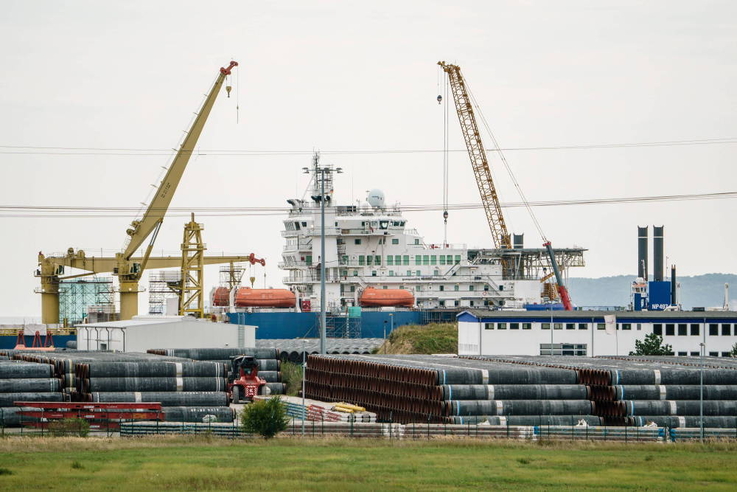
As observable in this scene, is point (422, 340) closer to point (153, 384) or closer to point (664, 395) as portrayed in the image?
point (153, 384)

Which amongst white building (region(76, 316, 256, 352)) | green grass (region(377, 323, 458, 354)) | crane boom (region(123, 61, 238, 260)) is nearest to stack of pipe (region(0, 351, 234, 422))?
white building (region(76, 316, 256, 352))

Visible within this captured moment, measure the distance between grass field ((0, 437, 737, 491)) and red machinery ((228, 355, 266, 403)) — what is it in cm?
2325

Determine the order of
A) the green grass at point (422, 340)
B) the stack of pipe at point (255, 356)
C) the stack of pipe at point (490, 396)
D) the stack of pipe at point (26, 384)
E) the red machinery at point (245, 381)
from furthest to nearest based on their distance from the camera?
the green grass at point (422, 340) < the stack of pipe at point (255, 356) < the red machinery at point (245, 381) < the stack of pipe at point (26, 384) < the stack of pipe at point (490, 396)

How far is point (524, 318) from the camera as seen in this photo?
3575 inches

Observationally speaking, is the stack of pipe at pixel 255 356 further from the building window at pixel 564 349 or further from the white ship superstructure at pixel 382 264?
the white ship superstructure at pixel 382 264

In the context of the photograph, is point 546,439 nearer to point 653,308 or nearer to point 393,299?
point 653,308

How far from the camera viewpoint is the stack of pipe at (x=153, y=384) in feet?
208

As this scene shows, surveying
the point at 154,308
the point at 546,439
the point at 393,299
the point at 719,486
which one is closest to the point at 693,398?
the point at 546,439

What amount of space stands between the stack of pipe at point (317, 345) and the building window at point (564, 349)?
22386 mm

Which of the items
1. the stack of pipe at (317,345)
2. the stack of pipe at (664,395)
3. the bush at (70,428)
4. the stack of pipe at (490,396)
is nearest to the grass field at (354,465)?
the bush at (70,428)

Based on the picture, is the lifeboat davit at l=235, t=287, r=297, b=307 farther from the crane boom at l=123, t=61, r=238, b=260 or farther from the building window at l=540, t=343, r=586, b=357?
the building window at l=540, t=343, r=586, b=357

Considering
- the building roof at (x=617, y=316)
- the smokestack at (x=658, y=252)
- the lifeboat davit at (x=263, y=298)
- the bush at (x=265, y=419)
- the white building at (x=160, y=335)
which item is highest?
the smokestack at (x=658, y=252)

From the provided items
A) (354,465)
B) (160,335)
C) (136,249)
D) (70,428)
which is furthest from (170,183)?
(354,465)

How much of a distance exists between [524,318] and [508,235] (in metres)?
45.0
